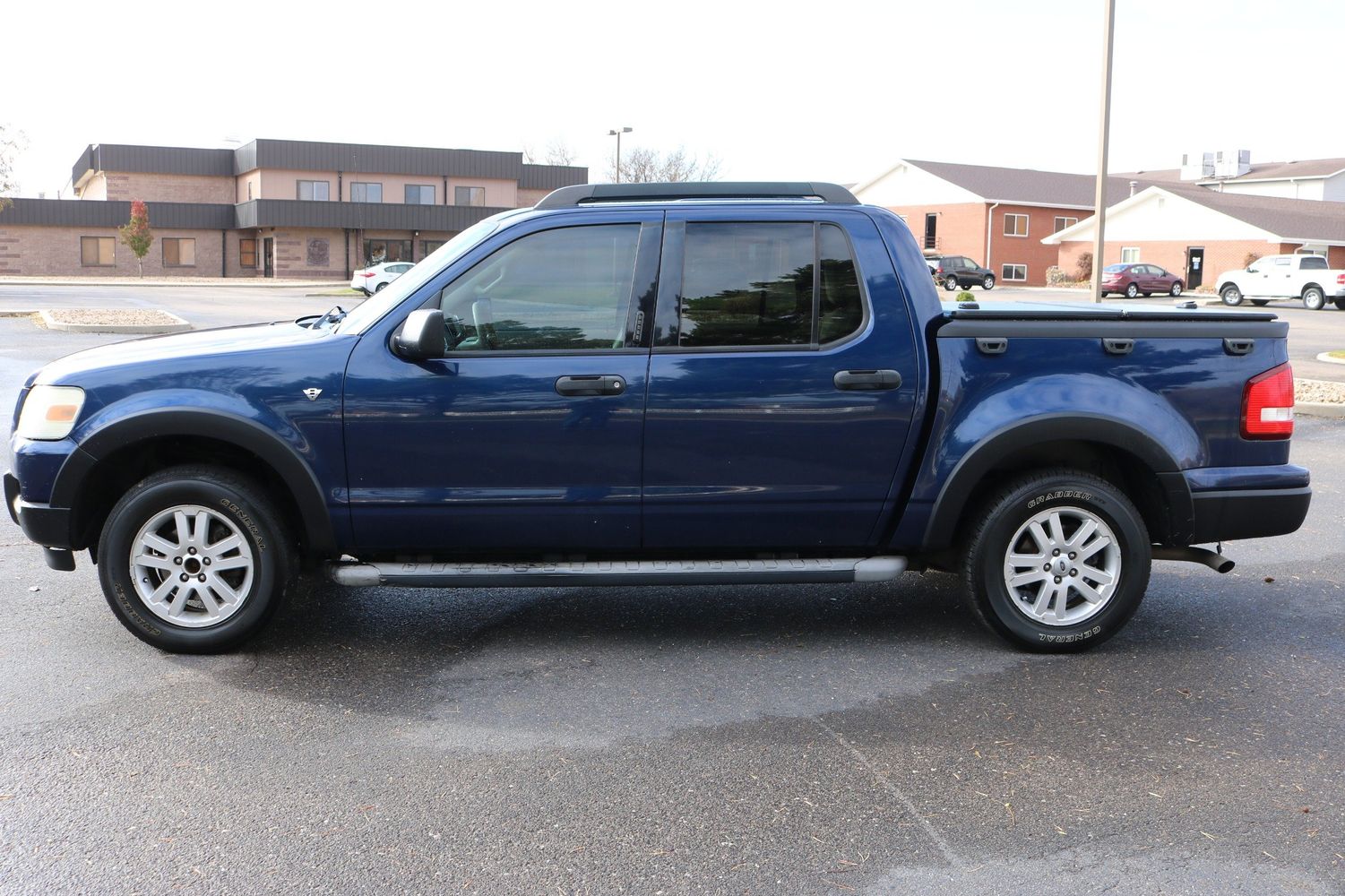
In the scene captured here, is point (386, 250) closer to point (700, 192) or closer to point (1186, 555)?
point (700, 192)

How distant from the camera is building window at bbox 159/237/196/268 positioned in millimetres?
64625

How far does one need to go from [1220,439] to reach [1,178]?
6098 cm

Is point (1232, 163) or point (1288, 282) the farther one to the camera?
point (1232, 163)

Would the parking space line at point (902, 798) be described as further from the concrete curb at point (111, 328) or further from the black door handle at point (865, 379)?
the concrete curb at point (111, 328)

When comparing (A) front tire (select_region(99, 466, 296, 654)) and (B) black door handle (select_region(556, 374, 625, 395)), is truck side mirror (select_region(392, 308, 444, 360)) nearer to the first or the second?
(B) black door handle (select_region(556, 374, 625, 395))

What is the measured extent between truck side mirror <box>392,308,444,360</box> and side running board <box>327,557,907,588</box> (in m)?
0.91

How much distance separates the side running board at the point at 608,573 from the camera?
5168mm

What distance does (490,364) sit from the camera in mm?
5148

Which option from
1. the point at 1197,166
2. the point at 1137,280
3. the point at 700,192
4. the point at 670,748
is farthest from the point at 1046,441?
the point at 1197,166

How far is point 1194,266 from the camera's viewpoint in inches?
2393

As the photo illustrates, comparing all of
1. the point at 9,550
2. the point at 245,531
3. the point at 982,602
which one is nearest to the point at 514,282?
the point at 245,531

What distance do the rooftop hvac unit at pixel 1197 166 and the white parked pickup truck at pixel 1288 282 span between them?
138ft

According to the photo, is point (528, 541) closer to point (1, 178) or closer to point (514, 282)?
point (514, 282)

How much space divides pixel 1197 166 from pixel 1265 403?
87.9 metres
